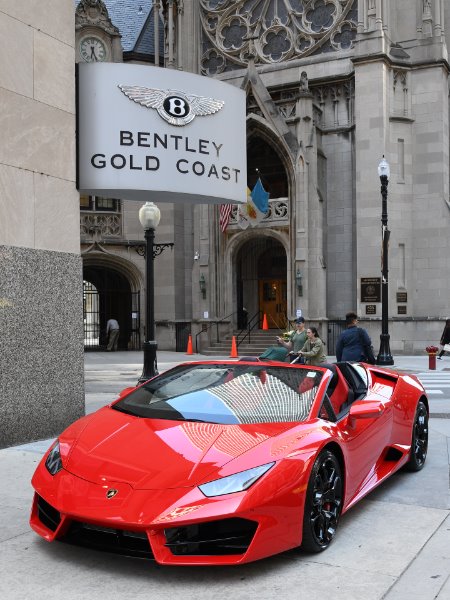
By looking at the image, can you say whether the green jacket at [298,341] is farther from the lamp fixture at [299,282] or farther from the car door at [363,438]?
the lamp fixture at [299,282]

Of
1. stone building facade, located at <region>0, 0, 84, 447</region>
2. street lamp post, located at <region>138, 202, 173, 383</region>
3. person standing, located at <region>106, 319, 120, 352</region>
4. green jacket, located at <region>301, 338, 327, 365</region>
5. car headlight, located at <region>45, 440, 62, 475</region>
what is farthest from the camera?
person standing, located at <region>106, 319, 120, 352</region>

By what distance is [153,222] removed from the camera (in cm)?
1387

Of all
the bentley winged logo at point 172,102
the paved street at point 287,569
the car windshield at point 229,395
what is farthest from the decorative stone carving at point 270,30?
the paved street at point 287,569

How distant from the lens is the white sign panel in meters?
9.43

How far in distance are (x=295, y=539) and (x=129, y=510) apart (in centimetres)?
107

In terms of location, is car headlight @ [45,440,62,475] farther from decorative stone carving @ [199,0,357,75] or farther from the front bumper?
decorative stone carving @ [199,0,357,75]

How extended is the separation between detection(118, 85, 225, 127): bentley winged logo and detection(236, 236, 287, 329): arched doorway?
20855 mm

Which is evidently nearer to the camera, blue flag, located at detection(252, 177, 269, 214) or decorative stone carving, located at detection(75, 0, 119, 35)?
blue flag, located at detection(252, 177, 269, 214)

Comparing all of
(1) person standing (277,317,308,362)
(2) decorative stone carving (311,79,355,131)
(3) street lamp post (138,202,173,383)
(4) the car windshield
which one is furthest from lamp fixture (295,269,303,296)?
(4) the car windshield

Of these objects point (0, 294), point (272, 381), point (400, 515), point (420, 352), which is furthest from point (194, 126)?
point (420, 352)

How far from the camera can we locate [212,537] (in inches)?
161

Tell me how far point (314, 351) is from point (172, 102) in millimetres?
4534

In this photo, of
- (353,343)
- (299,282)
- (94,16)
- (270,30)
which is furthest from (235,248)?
(353,343)

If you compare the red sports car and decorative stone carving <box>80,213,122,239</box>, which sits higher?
decorative stone carving <box>80,213,122,239</box>
